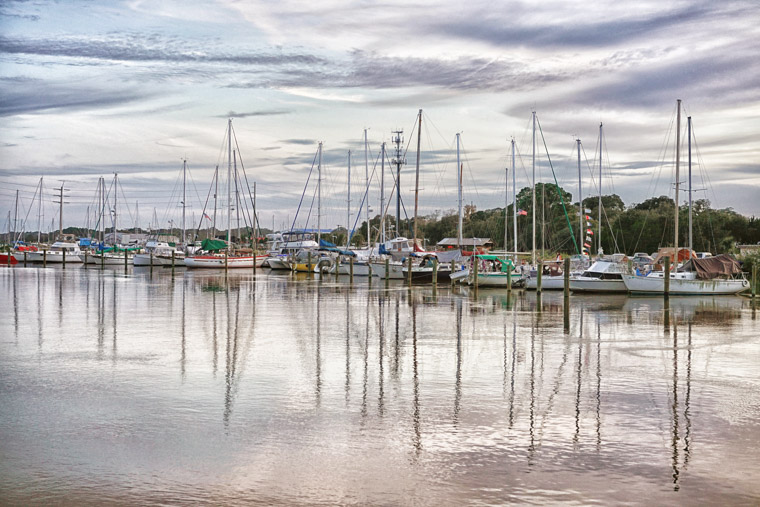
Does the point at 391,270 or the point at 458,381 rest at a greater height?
the point at 391,270

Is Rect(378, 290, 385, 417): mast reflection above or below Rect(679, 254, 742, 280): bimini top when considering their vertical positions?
below

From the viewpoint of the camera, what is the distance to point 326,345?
23.5 m

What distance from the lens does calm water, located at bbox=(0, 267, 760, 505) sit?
10.6 m

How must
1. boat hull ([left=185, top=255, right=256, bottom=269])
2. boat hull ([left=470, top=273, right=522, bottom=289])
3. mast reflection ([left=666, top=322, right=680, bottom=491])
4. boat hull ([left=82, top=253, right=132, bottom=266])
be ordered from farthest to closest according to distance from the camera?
1. boat hull ([left=82, top=253, right=132, bottom=266])
2. boat hull ([left=185, top=255, right=256, bottom=269])
3. boat hull ([left=470, top=273, right=522, bottom=289])
4. mast reflection ([left=666, top=322, right=680, bottom=491])

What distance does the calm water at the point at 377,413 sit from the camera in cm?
1057

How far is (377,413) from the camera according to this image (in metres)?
14.5

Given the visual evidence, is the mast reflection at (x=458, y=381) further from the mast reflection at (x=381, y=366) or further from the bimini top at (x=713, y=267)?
the bimini top at (x=713, y=267)

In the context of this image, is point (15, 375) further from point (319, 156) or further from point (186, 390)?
point (319, 156)

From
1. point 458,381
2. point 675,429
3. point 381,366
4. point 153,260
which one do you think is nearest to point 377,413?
point 458,381

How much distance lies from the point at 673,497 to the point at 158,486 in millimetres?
6552

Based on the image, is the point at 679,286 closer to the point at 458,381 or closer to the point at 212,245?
the point at 458,381

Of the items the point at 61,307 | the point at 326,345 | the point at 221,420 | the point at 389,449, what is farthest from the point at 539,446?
the point at 61,307

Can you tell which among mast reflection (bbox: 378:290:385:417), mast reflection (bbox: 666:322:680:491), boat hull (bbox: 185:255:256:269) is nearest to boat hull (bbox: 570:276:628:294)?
mast reflection (bbox: 378:290:385:417)

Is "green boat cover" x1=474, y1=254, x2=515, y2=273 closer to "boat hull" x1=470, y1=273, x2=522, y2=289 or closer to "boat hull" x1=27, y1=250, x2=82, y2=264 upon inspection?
"boat hull" x1=470, y1=273, x2=522, y2=289
